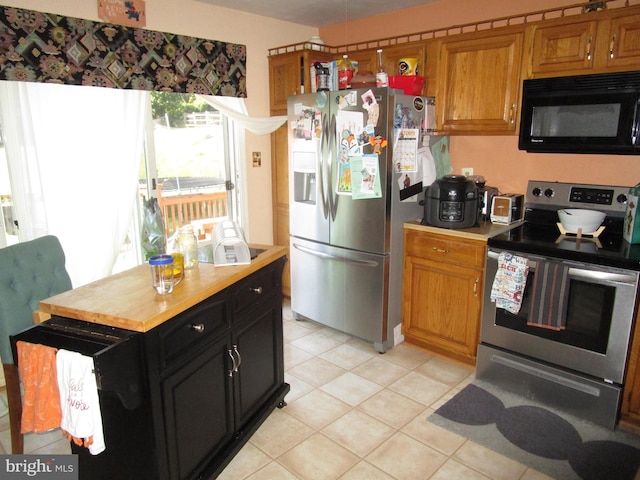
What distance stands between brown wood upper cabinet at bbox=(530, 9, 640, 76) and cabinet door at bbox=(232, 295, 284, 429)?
2009mm

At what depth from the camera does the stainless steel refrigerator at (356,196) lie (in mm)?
2828

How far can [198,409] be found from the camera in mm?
1759

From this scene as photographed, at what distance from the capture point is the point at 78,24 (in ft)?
8.43

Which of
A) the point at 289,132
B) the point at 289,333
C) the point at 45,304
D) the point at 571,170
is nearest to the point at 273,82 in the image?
the point at 289,132

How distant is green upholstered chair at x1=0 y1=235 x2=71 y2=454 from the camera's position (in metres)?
1.81

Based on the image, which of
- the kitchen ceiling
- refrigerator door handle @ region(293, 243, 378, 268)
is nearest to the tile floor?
refrigerator door handle @ region(293, 243, 378, 268)

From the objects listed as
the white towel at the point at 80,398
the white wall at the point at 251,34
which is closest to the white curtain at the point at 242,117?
the white wall at the point at 251,34

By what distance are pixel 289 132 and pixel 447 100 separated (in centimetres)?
114

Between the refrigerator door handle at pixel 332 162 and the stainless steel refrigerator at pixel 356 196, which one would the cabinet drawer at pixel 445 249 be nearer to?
the stainless steel refrigerator at pixel 356 196

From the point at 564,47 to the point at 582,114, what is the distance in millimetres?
386

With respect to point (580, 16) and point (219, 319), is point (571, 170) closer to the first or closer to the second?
point (580, 16)

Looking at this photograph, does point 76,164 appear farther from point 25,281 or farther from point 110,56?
point 25,281

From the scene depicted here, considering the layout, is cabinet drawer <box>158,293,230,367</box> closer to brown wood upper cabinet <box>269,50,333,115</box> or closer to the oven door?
the oven door

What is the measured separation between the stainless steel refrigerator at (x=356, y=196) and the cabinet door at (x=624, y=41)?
1046mm
